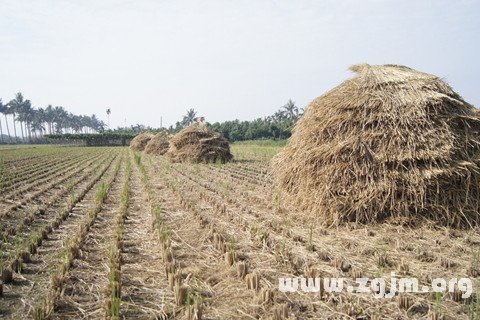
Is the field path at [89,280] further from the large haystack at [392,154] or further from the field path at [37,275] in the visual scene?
the large haystack at [392,154]

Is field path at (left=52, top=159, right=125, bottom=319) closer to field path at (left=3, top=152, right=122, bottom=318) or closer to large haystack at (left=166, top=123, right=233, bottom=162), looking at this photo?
field path at (left=3, top=152, right=122, bottom=318)

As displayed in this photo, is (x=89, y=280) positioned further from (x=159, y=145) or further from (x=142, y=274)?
(x=159, y=145)

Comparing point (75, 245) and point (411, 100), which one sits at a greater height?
point (411, 100)

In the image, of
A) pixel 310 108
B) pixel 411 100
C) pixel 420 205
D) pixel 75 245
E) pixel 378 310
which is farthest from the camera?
pixel 310 108

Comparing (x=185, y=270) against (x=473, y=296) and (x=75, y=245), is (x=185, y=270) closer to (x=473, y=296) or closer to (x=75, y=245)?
(x=75, y=245)

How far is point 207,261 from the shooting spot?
15.3 ft

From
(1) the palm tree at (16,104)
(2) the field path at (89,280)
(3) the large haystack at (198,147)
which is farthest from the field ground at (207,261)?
(1) the palm tree at (16,104)

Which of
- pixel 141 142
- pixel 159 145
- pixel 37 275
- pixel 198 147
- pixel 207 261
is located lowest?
pixel 207 261

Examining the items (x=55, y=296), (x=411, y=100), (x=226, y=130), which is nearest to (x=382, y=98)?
(x=411, y=100)

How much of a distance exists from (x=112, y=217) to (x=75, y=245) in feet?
6.82

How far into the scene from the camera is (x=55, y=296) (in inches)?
137

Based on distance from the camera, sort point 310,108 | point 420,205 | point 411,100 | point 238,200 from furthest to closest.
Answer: point 238,200 → point 310,108 → point 411,100 → point 420,205

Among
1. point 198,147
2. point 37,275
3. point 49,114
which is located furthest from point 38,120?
point 37,275

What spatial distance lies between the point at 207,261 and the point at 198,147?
48.5 ft
